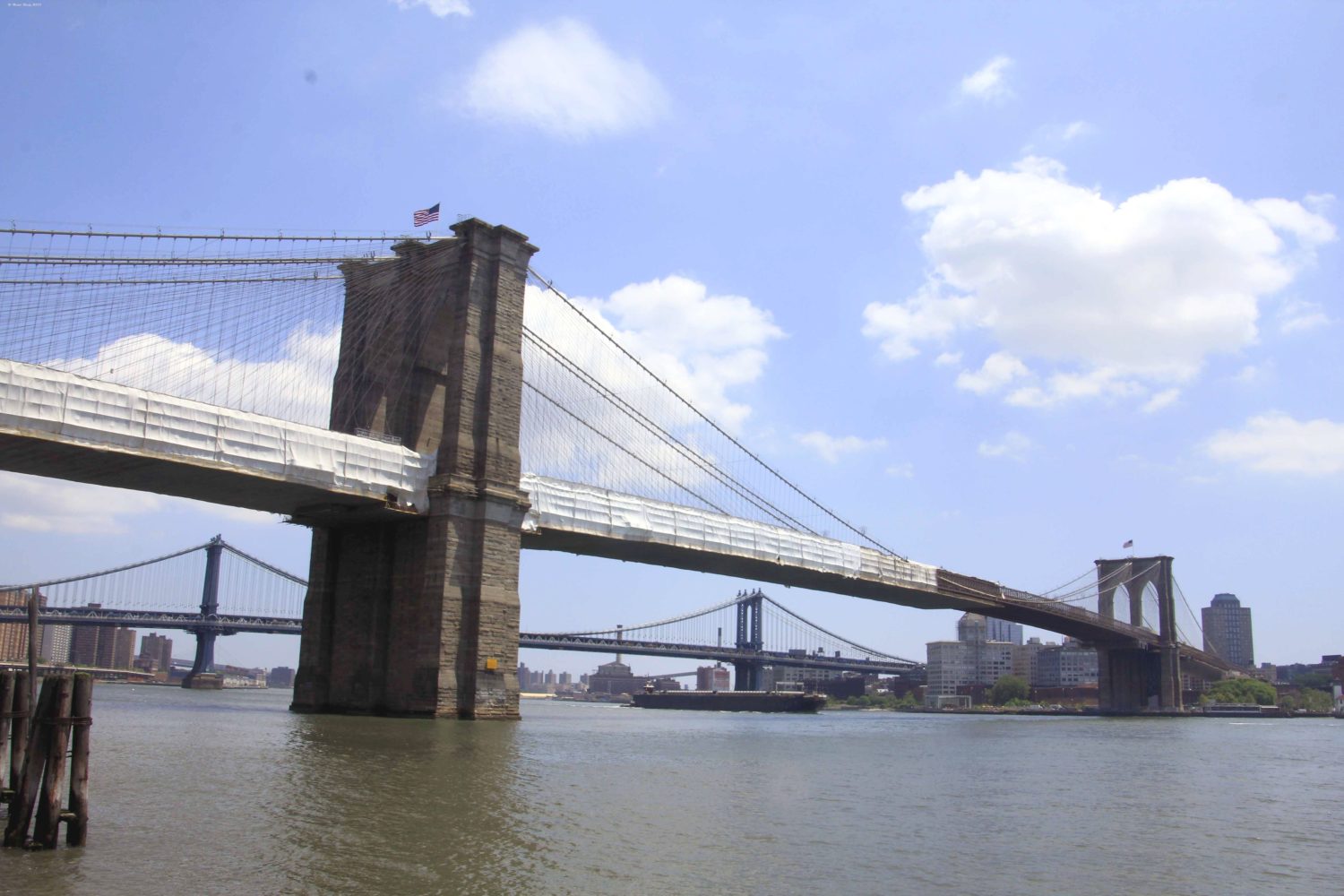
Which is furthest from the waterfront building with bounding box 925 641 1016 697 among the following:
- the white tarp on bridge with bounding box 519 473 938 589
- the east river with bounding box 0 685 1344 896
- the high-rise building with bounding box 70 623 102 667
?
the east river with bounding box 0 685 1344 896

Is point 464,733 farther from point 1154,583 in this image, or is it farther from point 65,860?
point 1154,583

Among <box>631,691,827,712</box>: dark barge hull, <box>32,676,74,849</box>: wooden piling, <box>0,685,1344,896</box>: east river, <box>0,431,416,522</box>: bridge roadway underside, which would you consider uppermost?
<box>0,431,416,522</box>: bridge roadway underside

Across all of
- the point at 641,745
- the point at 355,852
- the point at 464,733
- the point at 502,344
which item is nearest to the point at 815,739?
the point at 641,745

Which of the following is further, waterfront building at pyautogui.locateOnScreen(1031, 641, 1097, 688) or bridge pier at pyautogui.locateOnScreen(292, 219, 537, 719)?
waterfront building at pyautogui.locateOnScreen(1031, 641, 1097, 688)

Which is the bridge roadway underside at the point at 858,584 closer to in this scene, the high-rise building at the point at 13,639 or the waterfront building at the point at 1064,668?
the high-rise building at the point at 13,639

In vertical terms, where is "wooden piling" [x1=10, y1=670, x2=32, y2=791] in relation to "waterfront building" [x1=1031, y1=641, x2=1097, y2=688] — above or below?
above

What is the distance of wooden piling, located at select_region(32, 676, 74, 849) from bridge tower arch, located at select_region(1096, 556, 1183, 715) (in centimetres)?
9372

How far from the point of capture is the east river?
428 inches

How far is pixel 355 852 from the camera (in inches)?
457

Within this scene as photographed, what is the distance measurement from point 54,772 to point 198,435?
21522mm

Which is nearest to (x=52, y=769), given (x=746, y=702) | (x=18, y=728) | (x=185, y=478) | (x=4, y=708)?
(x=4, y=708)

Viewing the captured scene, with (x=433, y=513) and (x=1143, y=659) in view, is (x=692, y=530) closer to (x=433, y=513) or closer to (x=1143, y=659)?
(x=433, y=513)

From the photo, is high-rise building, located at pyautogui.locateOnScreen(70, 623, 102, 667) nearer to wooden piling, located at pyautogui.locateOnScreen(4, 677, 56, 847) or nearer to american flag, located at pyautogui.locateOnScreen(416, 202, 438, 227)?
american flag, located at pyautogui.locateOnScreen(416, 202, 438, 227)

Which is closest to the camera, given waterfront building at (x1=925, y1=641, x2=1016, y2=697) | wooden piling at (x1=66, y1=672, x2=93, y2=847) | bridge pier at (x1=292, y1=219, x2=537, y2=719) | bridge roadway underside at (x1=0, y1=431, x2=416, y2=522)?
wooden piling at (x1=66, y1=672, x2=93, y2=847)
